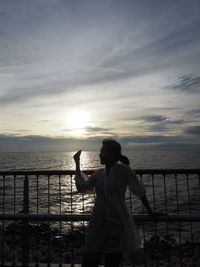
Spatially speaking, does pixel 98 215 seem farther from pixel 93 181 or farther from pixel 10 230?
pixel 10 230

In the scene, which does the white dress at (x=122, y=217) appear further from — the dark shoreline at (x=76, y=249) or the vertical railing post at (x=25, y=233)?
the dark shoreline at (x=76, y=249)

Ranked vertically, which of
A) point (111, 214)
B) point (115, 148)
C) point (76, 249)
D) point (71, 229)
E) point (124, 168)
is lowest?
point (76, 249)

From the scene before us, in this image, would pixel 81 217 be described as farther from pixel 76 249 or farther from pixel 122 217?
pixel 76 249

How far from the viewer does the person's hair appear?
116 inches

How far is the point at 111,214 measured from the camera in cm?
276

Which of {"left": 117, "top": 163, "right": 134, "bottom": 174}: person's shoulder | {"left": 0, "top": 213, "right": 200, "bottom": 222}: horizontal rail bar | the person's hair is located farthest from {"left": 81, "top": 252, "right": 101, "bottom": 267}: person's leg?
the person's hair

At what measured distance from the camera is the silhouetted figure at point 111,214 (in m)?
2.76

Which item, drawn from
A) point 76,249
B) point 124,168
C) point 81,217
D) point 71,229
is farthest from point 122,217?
point 76,249

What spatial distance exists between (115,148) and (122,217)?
74 centimetres

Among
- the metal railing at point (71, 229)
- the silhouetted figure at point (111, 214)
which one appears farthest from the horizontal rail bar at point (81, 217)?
the silhouetted figure at point (111, 214)

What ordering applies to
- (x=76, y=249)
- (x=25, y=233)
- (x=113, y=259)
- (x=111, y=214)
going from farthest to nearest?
(x=76, y=249), (x=25, y=233), (x=113, y=259), (x=111, y=214)

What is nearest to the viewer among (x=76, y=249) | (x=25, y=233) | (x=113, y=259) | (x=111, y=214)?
(x=111, y=214)

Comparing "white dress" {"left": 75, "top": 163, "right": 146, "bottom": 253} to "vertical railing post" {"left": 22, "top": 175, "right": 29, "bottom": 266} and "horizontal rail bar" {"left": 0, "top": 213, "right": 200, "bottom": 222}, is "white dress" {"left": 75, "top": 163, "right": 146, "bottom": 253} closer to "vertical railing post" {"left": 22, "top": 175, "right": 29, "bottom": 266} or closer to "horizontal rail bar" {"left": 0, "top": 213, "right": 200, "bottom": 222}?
"horizontal rail bar" {"left": 0, "top": 213, "right": 200, "bottom": 222}

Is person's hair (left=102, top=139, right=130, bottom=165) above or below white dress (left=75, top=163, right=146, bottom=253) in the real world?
above
